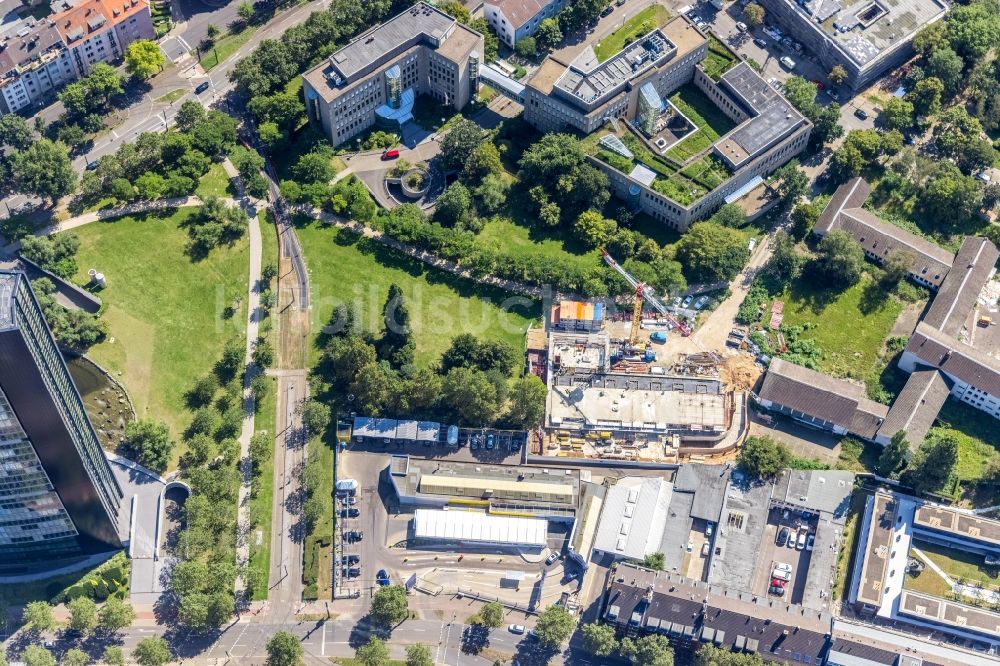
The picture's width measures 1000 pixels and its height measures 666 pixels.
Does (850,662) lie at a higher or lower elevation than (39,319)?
lower

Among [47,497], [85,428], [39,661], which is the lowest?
[39,661]

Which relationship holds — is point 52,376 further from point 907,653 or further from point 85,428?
point 907,653

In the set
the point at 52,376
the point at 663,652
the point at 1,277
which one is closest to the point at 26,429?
the point at 52,376

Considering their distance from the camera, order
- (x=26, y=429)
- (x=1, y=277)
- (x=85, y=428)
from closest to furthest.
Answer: (x=1, y=277)
(x=26, y=429)
(x=85, y=428)

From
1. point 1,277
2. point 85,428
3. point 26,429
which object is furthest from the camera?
point 85,428

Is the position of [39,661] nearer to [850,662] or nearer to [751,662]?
[751,662]

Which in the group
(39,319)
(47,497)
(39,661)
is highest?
(39,319)

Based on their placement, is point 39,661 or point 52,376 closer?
point 52,376

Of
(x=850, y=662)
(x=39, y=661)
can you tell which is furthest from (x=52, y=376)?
(x=850, y=662)

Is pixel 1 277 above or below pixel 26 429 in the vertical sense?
above
